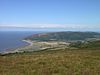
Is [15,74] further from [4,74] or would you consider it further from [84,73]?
[84,73]

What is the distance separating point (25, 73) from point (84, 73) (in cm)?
444

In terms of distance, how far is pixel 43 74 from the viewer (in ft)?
43.1

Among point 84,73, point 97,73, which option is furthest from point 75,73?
point 97,73

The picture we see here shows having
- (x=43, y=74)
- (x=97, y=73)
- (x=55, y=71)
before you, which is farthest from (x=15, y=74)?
(x=97, y=73)

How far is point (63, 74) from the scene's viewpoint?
13500 millimetres

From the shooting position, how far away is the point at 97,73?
1340cm

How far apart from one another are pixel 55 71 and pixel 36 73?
173cm

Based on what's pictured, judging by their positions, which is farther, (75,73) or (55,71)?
(55,71)

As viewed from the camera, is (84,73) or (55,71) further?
(55,71)

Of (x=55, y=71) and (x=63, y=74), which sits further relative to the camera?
(x=55, y=71)

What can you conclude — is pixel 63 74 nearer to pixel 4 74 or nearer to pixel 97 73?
pixel 97 73

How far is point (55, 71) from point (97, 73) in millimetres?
3302

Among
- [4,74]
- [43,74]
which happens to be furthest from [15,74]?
[43,74]

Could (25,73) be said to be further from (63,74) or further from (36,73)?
(63,74)
